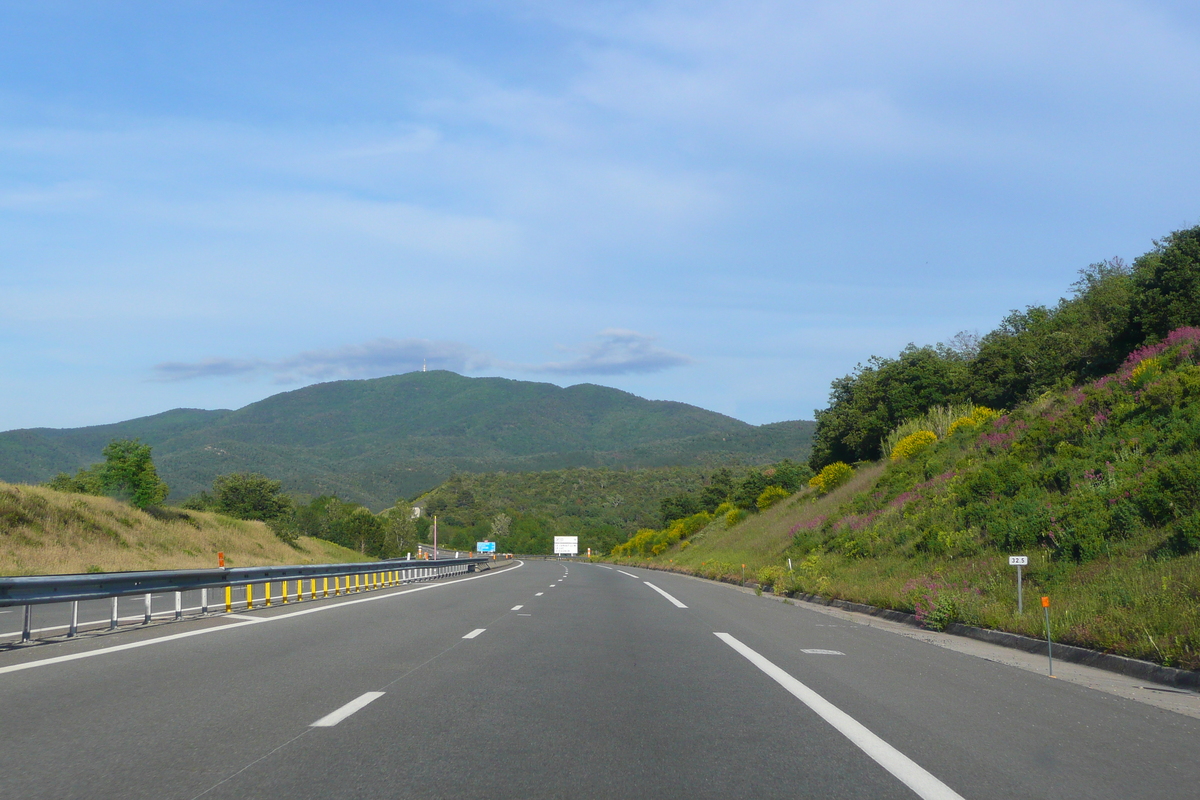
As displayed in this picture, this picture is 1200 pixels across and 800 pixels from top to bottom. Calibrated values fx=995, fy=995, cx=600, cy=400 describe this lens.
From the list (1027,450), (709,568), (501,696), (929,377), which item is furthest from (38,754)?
(929,377)

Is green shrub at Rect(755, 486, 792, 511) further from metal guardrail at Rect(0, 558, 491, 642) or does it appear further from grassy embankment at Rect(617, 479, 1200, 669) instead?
metal guardrail at Rect(0, 558, 491, 642)

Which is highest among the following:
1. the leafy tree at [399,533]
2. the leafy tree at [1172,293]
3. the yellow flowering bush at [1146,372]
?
the leafy tree at [1172,293]

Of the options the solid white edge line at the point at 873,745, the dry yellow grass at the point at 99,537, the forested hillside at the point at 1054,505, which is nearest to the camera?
the solid white edge line at the point at 873,745

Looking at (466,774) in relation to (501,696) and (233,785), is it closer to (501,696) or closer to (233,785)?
(233,785)

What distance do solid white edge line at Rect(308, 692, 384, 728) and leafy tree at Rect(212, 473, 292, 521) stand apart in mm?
95206

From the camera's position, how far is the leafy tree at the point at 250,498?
3925 inches

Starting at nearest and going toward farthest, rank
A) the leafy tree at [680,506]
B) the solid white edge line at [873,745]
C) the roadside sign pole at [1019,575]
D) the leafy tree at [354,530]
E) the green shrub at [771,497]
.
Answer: the solid white edge line at [873,745] → the roadside sign pole at [1019,575] → the green shrub at [771,497] → the leafy tree at [680,506] → the leafy tree at [354,530]

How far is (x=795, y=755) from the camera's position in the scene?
6.78 meters

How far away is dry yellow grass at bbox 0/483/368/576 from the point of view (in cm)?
3816

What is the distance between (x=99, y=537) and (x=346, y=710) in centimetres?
4323

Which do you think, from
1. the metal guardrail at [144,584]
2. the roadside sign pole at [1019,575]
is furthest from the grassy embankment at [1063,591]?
the metal guardrail at [144,584]

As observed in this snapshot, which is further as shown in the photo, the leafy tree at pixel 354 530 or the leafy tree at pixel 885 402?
the leafy tree at pixel 354 530

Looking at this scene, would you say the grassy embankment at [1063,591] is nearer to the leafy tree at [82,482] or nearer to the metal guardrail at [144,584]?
the metal guardrail at [144,584]

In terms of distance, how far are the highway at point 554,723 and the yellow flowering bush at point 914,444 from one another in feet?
115
